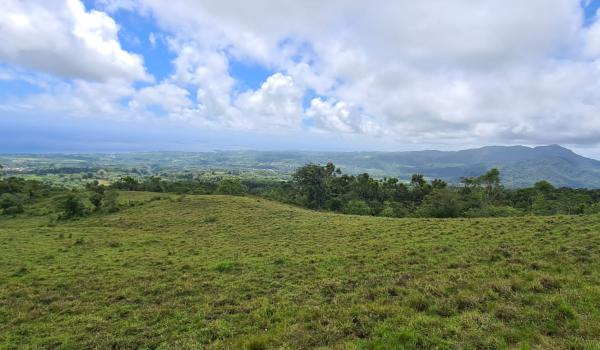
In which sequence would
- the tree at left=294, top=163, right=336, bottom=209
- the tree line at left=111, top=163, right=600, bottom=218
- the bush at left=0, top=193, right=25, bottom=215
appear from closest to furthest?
the bush at left=0, top=193, right=25, bottom=215, the tree line at left=111, top=163, right=600, bottom=218, the tree at left=294, top=163, right=336, bottom=209

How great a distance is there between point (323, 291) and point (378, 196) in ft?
229

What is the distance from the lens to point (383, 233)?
20250 millimetres

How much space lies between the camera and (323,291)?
10086mm

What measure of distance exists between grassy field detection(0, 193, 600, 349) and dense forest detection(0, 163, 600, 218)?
29886mm

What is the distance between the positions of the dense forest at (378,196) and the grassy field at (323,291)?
2989 cm

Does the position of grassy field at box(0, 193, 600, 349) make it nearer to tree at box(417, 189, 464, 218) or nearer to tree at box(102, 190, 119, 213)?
tree at box(102, 190, 119, 213)

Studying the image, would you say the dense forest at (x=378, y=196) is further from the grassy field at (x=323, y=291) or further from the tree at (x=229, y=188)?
the grassy field at (x=323, y=291)

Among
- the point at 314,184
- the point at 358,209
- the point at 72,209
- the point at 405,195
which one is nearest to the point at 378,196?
the point at 405,195

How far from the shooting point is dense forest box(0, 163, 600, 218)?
4506cm

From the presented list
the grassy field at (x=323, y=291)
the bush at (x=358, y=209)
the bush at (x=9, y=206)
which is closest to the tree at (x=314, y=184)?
the bush at (x=358, y=209)

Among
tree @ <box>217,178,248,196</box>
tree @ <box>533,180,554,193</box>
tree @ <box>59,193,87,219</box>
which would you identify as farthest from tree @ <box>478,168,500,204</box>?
tree @ <box>59,193,87,219</box>

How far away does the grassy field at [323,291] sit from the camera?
6.76 meters

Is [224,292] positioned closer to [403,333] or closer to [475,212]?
[403,333]

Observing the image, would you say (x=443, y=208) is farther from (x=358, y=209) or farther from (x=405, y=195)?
(x=405, y=195)
